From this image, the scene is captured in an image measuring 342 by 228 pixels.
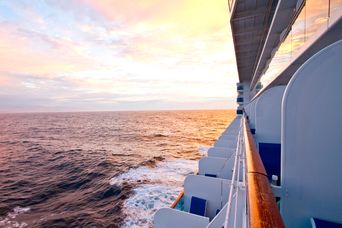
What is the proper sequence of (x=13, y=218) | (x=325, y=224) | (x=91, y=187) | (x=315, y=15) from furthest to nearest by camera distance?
(x=91, y=187)
(x=13, y=218)
(x=315, y=15)
(x=325, y=224)

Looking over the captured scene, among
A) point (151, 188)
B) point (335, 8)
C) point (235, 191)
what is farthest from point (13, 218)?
point (335, 8)

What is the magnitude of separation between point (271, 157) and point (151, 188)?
656cm

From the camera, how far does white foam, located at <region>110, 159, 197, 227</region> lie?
6598 millimetres

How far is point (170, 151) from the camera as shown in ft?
53.2

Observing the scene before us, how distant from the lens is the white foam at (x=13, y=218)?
21.2 feet

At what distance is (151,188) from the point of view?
8.44 metres

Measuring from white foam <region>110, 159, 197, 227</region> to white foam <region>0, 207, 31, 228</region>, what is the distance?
353 centimetres

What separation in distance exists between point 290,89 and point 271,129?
227cm

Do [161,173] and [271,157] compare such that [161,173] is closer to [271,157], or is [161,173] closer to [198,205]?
[198,205]

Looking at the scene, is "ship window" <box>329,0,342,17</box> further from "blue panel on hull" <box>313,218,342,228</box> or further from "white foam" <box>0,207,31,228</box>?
"white foam" <box>0,207,31,228</box>

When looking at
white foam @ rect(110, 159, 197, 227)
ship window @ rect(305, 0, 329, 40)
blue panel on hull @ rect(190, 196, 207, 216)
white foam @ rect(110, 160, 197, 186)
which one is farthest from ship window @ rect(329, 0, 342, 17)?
white foam @ rect(110, 160, 197, 186)

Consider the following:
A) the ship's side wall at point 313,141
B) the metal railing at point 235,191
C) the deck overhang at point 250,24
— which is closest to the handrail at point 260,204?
the metal railing at point 235,191

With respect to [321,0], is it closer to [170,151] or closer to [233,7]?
[233,7]

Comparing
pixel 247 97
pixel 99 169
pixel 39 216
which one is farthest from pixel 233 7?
pixel 247 97
